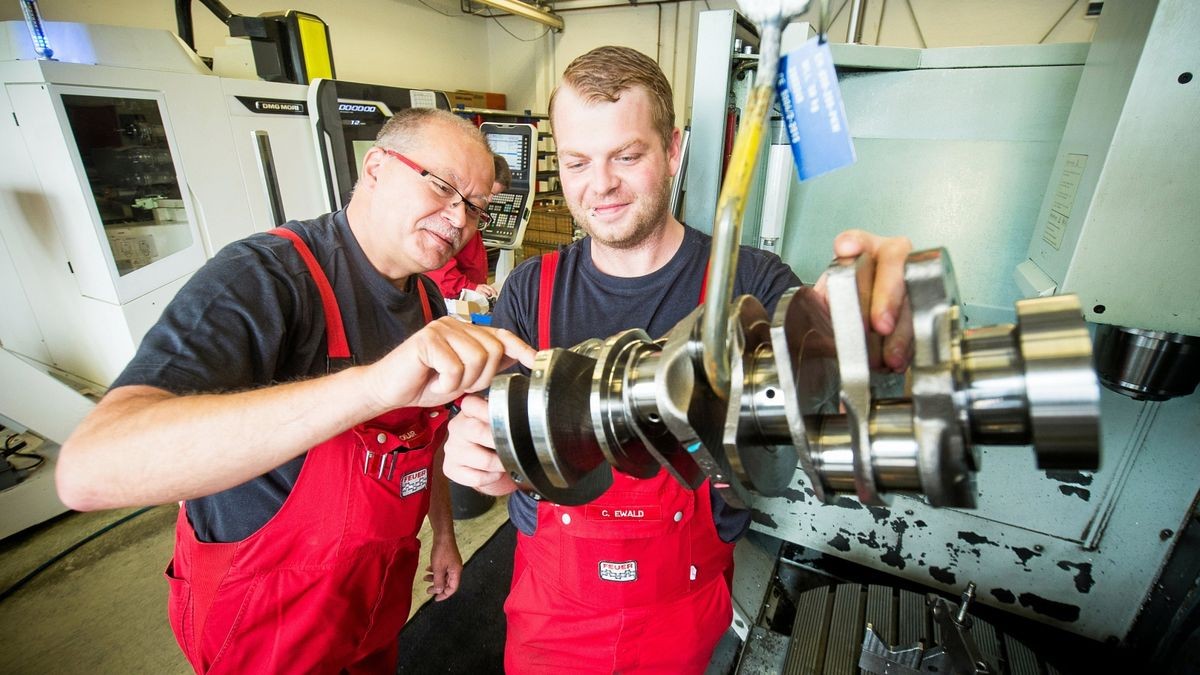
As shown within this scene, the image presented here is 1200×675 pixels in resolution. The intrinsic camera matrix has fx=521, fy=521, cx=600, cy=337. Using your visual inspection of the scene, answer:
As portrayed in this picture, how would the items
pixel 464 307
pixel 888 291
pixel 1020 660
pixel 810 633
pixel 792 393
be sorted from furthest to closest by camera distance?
pixel 464 307
pixel 810 633
pixel 1020 660
pixel 888 291
pixel 792 393

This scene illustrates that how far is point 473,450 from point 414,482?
1.20ft

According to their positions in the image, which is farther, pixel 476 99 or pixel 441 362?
pixel 476 99

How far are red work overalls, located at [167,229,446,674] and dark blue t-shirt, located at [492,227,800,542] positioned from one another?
0.29m

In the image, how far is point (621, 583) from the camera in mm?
1032

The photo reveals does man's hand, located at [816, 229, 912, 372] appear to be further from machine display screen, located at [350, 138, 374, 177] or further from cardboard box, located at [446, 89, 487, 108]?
cardboard box, located at [446, 89, 487, 108]

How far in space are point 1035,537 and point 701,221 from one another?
1389 mm

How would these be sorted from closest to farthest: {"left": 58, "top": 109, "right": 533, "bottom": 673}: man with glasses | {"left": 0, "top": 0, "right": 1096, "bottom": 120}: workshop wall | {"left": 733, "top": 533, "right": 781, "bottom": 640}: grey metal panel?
{"left": 58, "top": 109, "right": 533, "bottom": 673}: man with glasses
{"left": 733, "top": 533, "right": 781, "bottom": 640}: grey metal panel
{"left": 0, "top": 0, "right": 1096, "bottom": 120}: workshop wall

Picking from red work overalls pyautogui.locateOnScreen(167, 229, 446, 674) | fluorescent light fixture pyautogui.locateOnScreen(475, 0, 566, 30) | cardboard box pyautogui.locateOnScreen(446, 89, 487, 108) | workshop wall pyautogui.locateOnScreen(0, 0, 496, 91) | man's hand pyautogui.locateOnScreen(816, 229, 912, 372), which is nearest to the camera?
man's hand pyautogui.locateOnScreen(816, 229, 912, 372)

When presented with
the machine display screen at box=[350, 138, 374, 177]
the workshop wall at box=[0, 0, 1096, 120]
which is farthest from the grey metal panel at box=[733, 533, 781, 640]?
the workshop wall at box=[0, 0, 1096, 120]

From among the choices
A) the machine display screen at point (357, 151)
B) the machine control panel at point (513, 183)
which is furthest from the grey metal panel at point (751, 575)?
the machine display screen at point (357, 151)

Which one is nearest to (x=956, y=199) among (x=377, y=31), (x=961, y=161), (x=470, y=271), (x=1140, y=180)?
(x=961, y=161)

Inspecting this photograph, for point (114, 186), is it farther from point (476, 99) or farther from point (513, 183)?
point (476, 99)

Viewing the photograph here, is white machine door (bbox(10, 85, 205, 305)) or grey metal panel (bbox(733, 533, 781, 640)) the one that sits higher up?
white machine door (bbox(10, 85, 205, 305))

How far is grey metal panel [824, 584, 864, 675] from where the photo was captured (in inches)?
48.0
